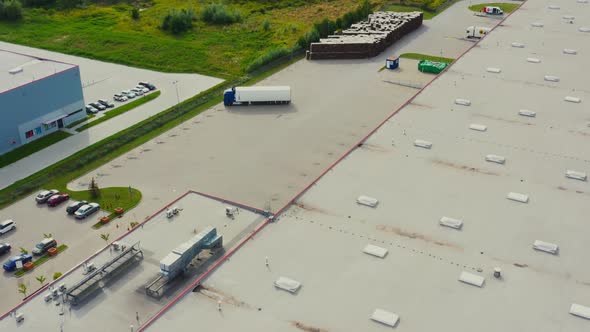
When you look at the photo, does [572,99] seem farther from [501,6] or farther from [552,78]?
[501,6]

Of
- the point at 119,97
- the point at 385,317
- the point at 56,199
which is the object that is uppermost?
the point at 385,317

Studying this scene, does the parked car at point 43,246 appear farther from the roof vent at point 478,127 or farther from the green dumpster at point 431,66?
the green dumpster at point 431,66

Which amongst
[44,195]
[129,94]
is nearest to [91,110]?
[129,94]

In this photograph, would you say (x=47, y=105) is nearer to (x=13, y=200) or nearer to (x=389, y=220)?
(x=13, y=200)

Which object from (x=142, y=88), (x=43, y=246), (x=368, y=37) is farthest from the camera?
(x=368, y=37)

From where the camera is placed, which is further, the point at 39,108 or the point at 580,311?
the point at 39,108

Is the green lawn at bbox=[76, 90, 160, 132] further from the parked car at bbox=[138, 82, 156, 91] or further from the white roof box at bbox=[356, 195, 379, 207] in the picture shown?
the white roof box at bbox=[356, 195, 379, 207]
